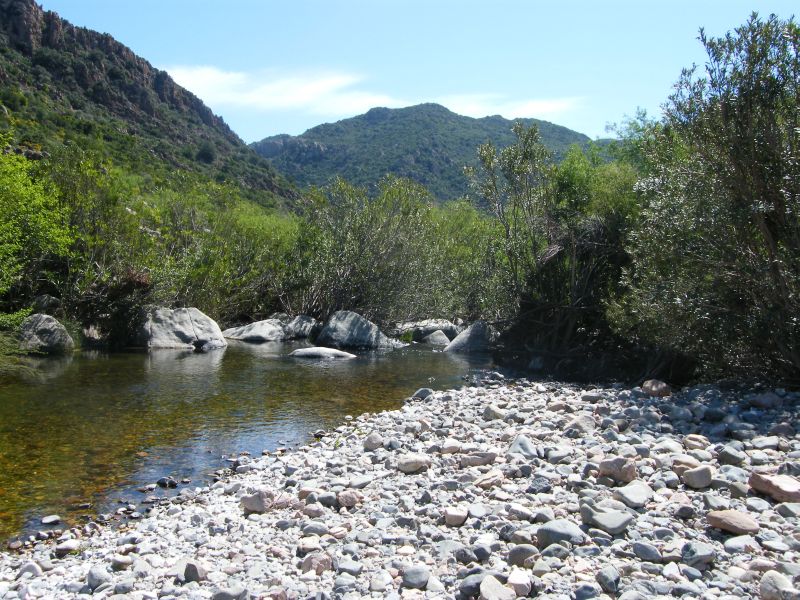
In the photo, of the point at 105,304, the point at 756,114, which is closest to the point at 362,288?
the point at 105,304

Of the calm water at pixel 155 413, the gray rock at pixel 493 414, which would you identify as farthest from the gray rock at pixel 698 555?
the calm water at pixel 155 413

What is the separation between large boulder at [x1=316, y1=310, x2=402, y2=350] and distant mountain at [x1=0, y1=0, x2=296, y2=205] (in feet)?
87.3

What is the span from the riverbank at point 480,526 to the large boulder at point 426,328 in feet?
61.5

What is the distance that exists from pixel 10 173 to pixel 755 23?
17.4 metres

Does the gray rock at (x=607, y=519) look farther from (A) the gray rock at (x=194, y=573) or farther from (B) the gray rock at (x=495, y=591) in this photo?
(A) the gray rock at (x=194, y=573)

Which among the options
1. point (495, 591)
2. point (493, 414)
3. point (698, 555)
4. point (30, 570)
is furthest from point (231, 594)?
point (493, 414)

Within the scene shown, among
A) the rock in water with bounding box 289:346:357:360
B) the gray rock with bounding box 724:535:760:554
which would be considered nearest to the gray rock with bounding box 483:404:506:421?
the gray rock with bounding box 724:535:760:554

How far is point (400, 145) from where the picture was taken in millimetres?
94312

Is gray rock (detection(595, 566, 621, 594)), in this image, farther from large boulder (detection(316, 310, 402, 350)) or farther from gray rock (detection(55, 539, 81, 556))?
large boulder (detection(316, 310, 402, 350))

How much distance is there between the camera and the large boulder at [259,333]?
85.6ft

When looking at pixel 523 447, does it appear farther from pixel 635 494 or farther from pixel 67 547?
pixel 67 547

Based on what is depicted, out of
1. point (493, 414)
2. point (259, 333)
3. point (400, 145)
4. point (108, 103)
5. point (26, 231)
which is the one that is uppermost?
point (400, 145)

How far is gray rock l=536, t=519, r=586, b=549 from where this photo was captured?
5.53 m

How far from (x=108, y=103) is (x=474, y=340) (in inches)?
2348
